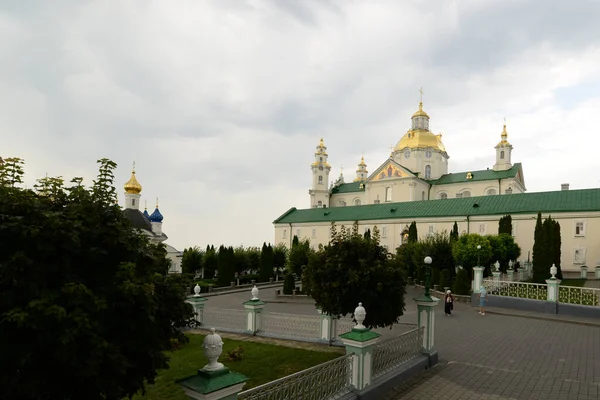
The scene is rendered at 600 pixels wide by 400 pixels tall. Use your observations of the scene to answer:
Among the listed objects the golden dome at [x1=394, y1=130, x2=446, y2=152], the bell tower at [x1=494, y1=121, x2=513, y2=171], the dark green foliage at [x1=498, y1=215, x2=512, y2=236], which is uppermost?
the golden dome at [x1=394, y1=130, x2=446, y2=152]

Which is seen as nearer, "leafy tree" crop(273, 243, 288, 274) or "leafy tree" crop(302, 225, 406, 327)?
"leafy tree" crop(302, 225, 406, 327)

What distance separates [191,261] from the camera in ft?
132

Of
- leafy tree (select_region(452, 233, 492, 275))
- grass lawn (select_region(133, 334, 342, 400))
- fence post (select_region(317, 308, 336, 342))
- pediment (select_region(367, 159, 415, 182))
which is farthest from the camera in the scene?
pediment (select_region(367, 159, 415, 182))

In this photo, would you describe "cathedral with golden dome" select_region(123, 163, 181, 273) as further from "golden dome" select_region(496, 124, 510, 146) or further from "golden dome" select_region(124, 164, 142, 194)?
"golden dome" select_region(496, 124, 510, 146)

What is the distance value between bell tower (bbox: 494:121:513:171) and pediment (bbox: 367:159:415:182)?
13759 millimetres

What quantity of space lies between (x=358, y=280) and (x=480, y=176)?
56744 mm

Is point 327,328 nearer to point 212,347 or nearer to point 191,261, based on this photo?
point 212,347

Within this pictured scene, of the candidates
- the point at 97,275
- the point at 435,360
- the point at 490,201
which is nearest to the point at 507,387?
the point at 435,360

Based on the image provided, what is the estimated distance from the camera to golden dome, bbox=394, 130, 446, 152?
2465 inches

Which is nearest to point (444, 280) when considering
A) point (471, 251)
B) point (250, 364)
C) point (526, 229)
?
point (471, 251)

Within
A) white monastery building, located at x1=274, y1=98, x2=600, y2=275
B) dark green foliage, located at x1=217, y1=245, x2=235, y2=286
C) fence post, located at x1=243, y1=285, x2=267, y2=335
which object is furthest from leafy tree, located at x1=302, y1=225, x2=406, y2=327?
white monastery building, located at x1=274, y1=98, x2=600, y2=275

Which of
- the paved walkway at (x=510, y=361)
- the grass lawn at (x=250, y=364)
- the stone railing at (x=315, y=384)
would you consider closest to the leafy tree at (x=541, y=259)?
the paved walkway at (x=510, y=361)

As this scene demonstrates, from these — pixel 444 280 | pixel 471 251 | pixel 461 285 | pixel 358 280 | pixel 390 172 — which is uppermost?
pixel 390 172

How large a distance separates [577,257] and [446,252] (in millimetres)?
15945
